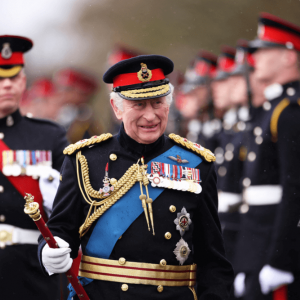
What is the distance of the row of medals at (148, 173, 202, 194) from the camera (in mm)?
2701

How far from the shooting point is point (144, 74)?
2.73 meters

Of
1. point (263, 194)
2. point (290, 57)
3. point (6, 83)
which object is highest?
point (290, 57)

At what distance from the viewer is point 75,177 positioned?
2.74 m

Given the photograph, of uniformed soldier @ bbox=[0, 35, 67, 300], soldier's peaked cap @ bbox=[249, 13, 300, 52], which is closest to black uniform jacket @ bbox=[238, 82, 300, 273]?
soldier's peaked cap @ bbox=[249, 13, 300, 52]

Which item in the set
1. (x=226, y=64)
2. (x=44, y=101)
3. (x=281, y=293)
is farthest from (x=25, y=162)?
(x=44, y=101)

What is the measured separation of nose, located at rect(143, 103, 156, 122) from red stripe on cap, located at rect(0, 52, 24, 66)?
1.94m

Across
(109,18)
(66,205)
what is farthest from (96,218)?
(109,18)

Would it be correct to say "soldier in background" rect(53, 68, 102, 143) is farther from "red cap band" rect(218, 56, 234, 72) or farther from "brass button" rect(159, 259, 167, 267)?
"brass button" rect(159, 259, 167, 267)

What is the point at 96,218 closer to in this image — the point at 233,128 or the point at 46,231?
the point at 46,231

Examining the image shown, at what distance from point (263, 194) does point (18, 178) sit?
208 centimetres

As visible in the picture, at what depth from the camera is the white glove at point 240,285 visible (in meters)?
4.36

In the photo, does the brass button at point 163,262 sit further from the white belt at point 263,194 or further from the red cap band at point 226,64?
the red cap band at point 226,64

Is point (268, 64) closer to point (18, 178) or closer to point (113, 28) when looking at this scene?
point (18, 178)

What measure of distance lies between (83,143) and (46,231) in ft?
2.09
